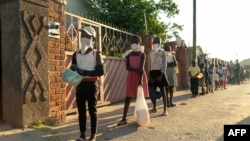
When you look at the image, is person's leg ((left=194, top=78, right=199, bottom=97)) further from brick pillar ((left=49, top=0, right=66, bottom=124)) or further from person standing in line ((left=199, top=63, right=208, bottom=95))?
brick pillar ((left=49, top=0, right=66, bottom=124))

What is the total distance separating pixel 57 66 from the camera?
21.5ft

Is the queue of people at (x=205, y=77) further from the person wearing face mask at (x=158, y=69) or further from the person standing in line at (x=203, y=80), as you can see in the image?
the person wearing face mask at (x=158, y=69)

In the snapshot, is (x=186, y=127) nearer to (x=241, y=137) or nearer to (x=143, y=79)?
(x=143, y=79)

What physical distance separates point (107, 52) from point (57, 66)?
3.47 meters

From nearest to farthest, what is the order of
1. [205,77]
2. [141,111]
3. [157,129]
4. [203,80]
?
[157,129] < [141,111] < [203,80] < [205,77]

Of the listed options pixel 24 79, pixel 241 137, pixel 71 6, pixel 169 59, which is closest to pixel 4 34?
pixel 24 79

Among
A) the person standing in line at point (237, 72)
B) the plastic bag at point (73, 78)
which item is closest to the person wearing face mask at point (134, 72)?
the plastic bag at point (73, 78)

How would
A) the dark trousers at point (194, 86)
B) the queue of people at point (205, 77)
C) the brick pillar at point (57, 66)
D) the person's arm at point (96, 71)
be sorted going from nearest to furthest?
the person's arm at point (96, 71) → the brick pillar at point (57, 66) → the dark trousers at point (194, 86) → the queue of people at point (205, 77)

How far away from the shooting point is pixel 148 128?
6445mm

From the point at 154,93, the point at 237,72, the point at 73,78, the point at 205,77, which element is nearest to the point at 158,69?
the point at 154,93

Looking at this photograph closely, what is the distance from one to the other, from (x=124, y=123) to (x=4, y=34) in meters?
2.85

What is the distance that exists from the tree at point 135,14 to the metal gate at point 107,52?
371cm

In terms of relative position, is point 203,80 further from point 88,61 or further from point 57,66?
point 88,61

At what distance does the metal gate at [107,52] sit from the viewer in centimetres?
789
